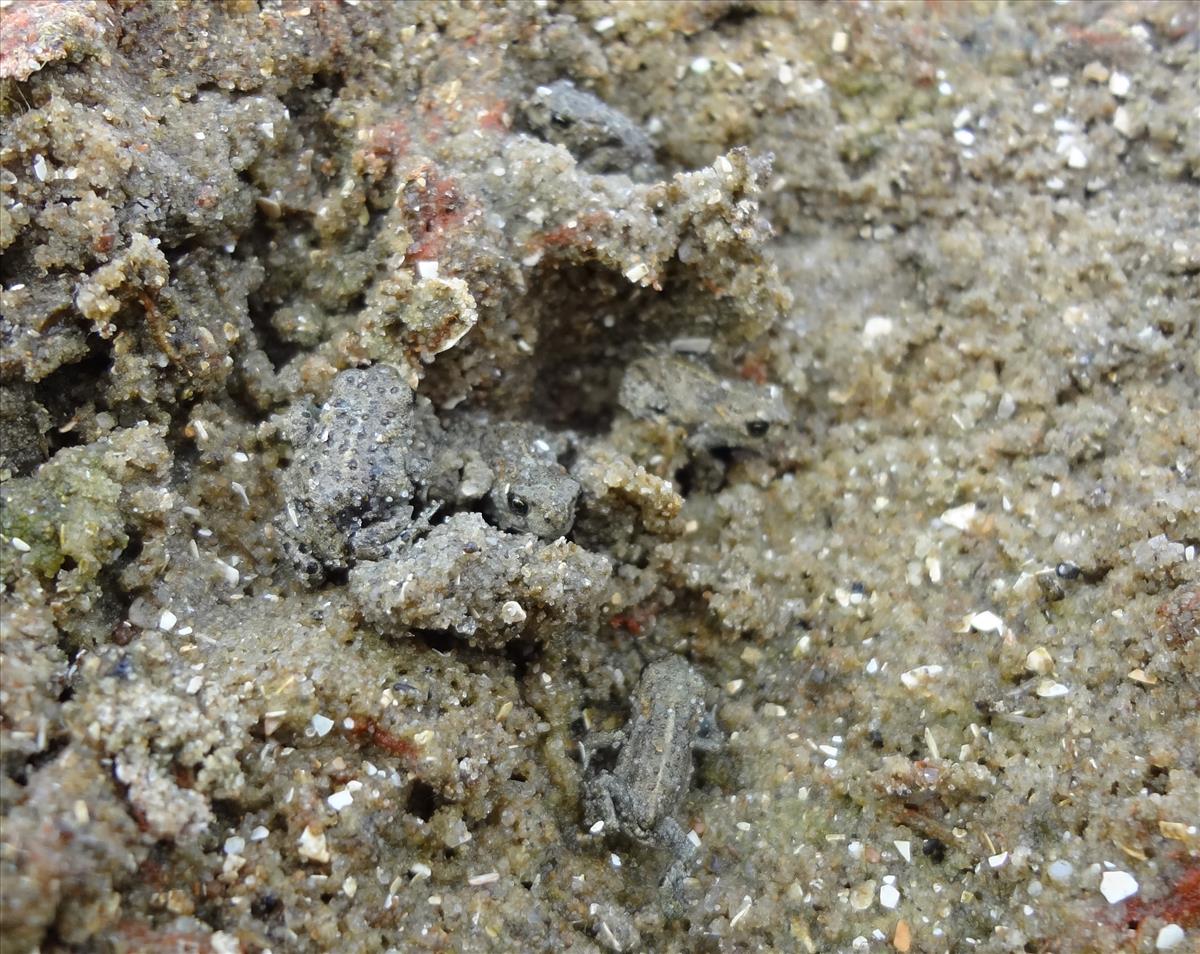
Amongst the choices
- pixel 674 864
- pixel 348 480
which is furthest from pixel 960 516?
pixel 348 480

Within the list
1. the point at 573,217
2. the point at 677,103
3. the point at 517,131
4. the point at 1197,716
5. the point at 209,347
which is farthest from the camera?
the point at 677,103

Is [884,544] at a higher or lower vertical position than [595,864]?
higher

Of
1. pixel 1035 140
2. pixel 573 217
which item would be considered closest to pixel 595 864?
pixel 573 217

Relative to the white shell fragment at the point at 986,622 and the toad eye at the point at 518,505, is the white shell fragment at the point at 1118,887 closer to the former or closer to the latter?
the white shell fragment at the point at 986,622

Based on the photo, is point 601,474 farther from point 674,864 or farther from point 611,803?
A: point 674,864

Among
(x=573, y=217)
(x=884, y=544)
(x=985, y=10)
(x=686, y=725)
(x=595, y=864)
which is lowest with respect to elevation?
(x=595, y=864)

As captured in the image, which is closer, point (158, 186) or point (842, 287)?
point (158, 186)

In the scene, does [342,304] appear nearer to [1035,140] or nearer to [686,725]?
[686,725]

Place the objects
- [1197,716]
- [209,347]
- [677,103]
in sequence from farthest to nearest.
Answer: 1. [677,103]
2. [209,347]
3. [1197,716]
